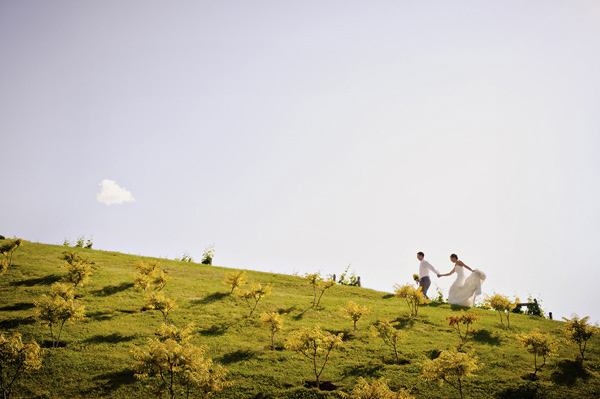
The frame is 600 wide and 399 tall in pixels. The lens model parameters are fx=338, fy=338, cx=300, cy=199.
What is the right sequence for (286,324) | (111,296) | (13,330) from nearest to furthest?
1. (13,330)
2. (286,324)
3. (111,296)

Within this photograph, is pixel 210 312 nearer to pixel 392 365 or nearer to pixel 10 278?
pixel 392 365

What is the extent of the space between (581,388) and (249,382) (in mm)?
13931

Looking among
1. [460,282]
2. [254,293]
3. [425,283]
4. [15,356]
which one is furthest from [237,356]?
[460,282]

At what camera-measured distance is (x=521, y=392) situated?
13.6m

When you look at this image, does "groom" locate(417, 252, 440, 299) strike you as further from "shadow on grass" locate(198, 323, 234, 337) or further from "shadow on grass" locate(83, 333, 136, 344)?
"shadow on grass" locate(83, 333, 136, 344)

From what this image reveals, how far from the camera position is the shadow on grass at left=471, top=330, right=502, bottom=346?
19531 millimetres

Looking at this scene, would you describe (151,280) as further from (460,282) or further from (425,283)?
(460,282)

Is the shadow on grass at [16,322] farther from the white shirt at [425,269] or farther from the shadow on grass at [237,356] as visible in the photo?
the white shirt at [425,269]

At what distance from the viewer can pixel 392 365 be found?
1570cm

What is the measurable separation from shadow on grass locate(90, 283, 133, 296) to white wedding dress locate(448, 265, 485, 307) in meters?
25.9

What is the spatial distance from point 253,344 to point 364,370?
608cm

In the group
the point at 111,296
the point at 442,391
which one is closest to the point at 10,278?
the point at 111,296

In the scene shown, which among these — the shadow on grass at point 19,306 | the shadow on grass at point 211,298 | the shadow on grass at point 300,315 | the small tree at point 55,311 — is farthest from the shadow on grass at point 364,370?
the shadow on grass at point 19,306

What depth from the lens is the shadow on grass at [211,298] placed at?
23650 millimetres
